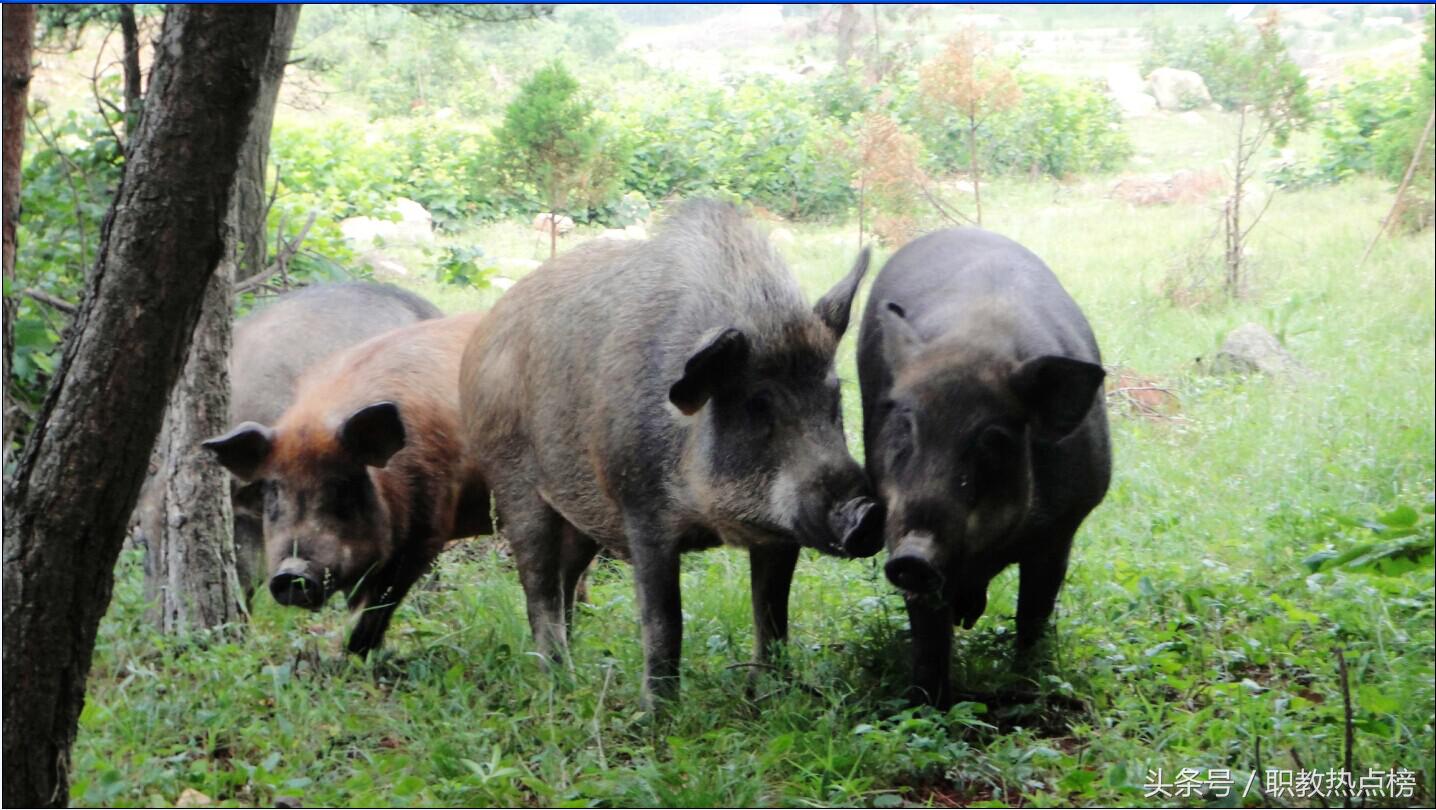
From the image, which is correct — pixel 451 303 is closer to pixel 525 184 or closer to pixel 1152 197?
pixel 525 184

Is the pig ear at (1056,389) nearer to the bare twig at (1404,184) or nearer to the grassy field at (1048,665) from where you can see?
the grassy field at (1048,665)

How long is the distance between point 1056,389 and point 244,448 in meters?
2.74

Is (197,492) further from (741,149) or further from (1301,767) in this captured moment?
(1301,767)

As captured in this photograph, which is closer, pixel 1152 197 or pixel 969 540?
pixel 969 540

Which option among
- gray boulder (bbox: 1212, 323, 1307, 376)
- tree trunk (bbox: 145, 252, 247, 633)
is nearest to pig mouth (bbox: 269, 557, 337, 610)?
tree trunk (bbox: 145, 252, 247, 633)

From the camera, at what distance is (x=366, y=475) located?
5129 millimetres

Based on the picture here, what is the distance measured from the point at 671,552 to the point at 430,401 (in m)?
1.48

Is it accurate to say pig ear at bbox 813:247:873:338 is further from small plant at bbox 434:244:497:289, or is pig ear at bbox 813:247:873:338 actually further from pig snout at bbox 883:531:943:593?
small plant at bbox 434:244:497:289

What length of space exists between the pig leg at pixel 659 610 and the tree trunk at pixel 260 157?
280 cm

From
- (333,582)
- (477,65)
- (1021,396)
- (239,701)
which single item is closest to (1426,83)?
(1021,396)

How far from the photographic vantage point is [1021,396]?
3961mm

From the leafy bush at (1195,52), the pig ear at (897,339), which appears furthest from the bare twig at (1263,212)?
the pig ear at (897,339)

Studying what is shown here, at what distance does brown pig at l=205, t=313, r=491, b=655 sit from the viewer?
498 cm

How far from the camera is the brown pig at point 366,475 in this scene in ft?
16.4
